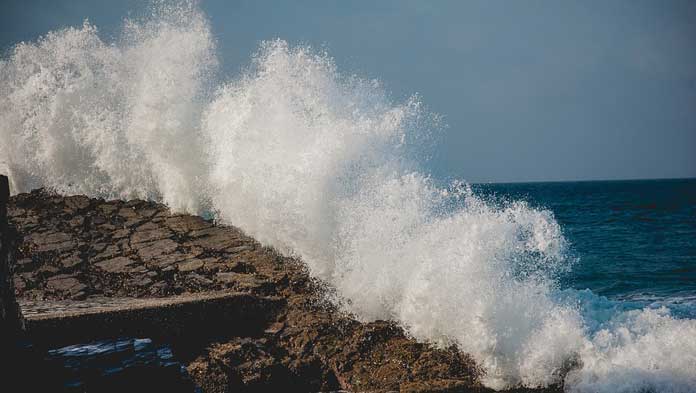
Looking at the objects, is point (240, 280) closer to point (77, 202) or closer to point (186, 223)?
point (186, 223)

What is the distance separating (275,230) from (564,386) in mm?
4200

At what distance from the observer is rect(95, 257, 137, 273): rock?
665cm

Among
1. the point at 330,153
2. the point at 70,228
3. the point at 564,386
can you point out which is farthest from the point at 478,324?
the point at 70,228

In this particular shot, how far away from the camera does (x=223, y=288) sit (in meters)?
5.81

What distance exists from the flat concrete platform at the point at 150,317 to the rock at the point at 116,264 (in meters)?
1.24

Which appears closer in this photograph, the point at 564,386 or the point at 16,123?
the point at 564,386

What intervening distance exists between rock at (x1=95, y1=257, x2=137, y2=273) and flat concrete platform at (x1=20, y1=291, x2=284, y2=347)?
48.8 inches

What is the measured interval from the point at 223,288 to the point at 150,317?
4.32 feet

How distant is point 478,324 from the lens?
4703mm

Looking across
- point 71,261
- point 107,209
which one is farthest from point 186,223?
point 107,209

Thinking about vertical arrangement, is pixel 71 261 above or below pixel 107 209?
below

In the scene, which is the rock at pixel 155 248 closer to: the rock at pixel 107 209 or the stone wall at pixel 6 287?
the rock at pixel 107 209

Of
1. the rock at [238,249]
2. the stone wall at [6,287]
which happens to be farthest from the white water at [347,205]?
the stone wall at [6,287]

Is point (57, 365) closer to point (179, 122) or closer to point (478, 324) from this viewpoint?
point (478, 324)
